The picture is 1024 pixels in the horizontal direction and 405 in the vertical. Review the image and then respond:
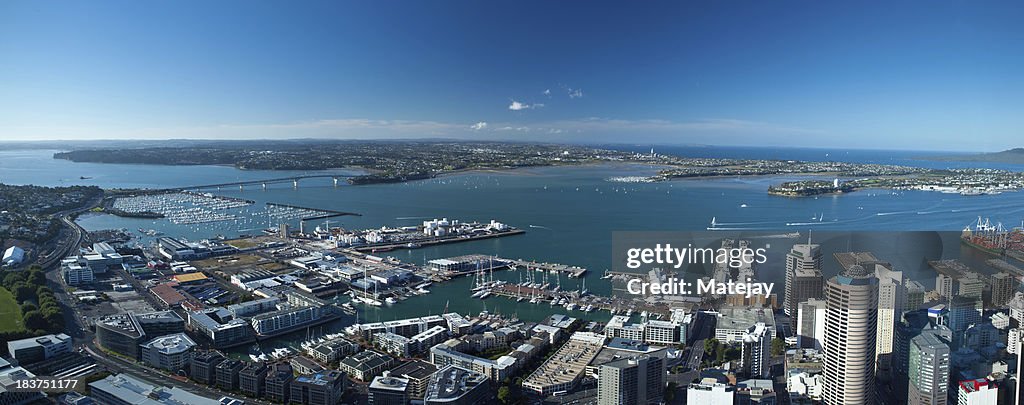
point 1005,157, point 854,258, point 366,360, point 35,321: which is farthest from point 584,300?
point 1005,157

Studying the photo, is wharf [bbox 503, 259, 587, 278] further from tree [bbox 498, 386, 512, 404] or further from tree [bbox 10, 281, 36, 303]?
tree [bbox 10, 281, 36, 303]

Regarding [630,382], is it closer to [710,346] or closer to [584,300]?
[710,346]

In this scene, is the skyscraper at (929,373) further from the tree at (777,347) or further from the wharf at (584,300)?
the wharf at (584,300)

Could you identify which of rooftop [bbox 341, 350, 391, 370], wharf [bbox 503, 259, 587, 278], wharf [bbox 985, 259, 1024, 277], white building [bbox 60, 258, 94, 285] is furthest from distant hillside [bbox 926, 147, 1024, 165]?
white building [bbox 60, 258, 94, 285]

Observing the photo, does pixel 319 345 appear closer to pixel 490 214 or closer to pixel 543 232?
pixel 543 232

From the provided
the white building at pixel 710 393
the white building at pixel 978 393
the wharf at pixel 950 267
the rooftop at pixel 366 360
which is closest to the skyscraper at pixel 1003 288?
the wharf at pixel 950 267
